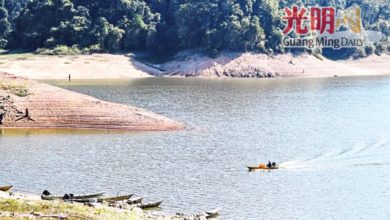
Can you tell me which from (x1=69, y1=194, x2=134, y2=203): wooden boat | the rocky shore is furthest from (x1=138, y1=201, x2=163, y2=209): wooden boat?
(x1=69, y1=194, x2=134, y2=203): wooden boat

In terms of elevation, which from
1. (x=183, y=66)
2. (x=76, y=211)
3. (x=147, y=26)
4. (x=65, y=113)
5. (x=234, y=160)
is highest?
(x=147, y=26)

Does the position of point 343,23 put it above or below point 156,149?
above

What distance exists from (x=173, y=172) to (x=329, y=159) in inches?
556

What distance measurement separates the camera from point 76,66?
15412 cm

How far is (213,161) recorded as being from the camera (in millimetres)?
64812

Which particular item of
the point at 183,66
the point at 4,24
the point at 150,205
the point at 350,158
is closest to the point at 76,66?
the point at 183,66

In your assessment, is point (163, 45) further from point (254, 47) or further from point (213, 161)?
point (213, 161)

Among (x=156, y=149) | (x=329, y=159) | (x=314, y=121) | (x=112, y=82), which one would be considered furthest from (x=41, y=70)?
(x=329, y=159)

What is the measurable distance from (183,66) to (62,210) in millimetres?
124747

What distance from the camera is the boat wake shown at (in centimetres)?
6384

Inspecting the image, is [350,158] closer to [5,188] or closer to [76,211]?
[5,188]

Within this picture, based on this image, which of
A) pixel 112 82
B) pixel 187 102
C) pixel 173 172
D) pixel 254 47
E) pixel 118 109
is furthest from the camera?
pixel 254 47

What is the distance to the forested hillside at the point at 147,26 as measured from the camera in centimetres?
16675

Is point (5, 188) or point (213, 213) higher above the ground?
point (5, 188)
